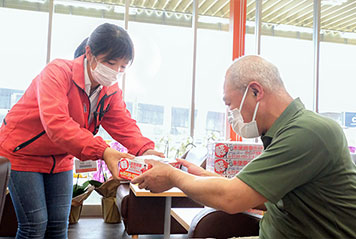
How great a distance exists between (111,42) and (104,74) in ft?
0.59

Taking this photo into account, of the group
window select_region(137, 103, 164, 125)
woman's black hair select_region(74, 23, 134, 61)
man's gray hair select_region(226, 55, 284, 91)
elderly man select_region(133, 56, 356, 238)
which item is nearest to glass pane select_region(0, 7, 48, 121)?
window select_region(137, 103, 164, 125)

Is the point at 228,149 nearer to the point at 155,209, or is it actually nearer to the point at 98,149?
the point at 98,149

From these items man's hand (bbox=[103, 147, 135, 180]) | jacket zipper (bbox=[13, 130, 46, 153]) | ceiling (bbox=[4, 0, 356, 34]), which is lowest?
man's hand (bbox=[103, 147, 135, 180])

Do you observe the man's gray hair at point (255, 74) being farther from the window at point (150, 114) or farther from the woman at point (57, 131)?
the window at point (150, 114)

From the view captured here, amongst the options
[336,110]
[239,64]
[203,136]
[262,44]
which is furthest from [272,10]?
[239,64]

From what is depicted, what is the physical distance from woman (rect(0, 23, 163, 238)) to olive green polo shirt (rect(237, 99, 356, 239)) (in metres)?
0.65

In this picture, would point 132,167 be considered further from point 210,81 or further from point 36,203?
point 210,81

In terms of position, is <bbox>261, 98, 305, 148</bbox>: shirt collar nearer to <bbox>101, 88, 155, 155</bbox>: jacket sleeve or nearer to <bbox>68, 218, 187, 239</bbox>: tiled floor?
<bbox>101, 88, 155, 155</bbox>: jacket sleeve

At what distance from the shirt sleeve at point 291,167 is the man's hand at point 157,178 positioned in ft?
1.08

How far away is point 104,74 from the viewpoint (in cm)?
156

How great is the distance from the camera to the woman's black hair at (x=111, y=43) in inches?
56.5

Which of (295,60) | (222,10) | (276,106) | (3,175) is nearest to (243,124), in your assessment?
(276,106)

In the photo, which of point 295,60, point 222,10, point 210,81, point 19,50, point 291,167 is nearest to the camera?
point 291,167

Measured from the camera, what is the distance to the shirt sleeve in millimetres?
1025
